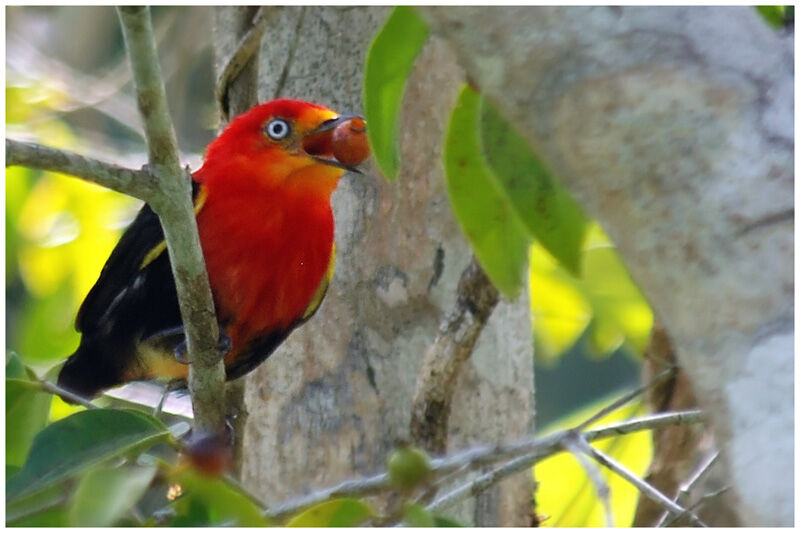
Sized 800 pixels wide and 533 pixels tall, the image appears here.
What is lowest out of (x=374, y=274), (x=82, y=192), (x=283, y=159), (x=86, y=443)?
(x=86, y=443)

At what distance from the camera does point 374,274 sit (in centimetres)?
281

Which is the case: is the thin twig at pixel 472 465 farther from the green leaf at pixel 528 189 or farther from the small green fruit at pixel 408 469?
the green leaf at pixel 528 189

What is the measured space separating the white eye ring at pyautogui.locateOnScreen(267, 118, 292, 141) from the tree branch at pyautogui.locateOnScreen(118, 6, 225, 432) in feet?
2.77

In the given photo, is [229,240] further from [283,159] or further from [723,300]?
[723,300]

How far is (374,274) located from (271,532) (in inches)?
50.2

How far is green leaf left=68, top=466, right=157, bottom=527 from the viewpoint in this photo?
1.48 meters

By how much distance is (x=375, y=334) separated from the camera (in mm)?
2768

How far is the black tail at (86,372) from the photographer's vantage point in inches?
116

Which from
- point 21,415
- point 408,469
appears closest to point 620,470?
point 408,469

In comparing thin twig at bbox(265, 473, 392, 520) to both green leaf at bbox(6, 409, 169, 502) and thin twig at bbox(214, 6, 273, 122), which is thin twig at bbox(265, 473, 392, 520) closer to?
green leaf at bbox(6, 409, 169, 502)

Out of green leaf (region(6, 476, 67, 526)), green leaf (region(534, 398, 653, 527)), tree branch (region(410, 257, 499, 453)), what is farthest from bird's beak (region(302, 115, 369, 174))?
green leaf (region(6, 476, 67, 526))

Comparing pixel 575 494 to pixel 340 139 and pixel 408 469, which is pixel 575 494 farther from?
pixel 408 469

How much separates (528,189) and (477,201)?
0.19 m

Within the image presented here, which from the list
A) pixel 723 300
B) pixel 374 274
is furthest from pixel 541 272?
pixel 723 300
